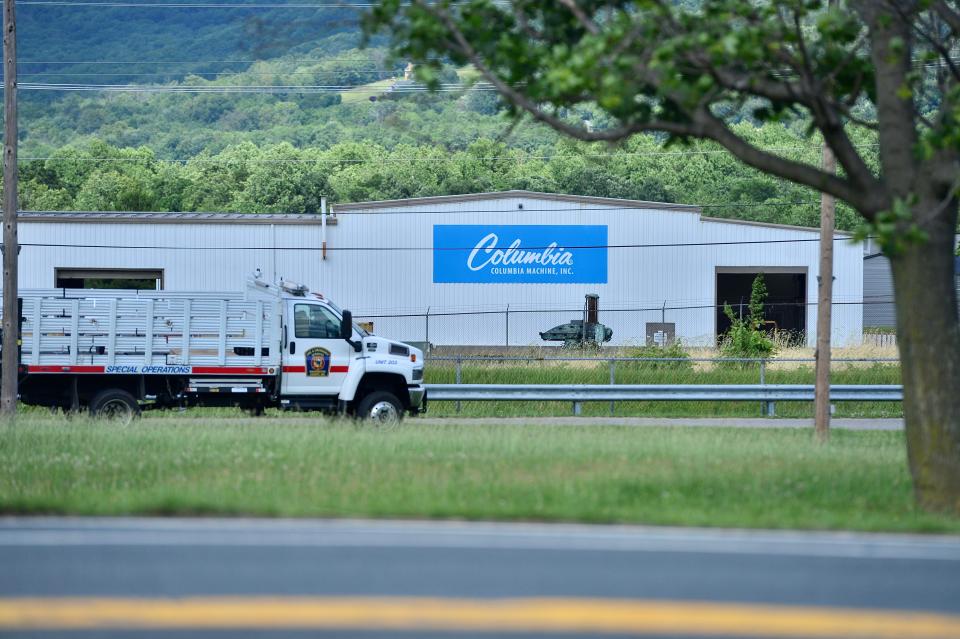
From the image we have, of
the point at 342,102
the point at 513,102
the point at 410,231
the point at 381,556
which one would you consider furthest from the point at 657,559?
the point at 342,102

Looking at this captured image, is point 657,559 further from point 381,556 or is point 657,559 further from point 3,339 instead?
point 3,339

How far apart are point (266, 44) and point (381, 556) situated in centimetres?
573

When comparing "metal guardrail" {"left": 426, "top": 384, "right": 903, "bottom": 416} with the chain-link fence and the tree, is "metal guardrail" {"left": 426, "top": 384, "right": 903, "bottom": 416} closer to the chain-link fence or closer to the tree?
the tree

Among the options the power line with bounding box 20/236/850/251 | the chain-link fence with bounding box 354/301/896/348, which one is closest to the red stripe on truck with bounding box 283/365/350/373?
the chain-link fence with bounding box 354/301/896/348

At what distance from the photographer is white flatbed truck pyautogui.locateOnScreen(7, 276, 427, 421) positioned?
21.7m

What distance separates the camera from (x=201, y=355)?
21.9 meters

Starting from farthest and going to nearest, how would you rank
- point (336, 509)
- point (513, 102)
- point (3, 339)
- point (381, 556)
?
point (3, 339)
point (513, 102)
point (336, 509)
point (381, 556)

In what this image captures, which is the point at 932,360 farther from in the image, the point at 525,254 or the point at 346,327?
the point at 525,254

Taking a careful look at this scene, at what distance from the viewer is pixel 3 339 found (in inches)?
850

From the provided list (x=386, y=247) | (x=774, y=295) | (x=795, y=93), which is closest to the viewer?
(x=795, y=93)

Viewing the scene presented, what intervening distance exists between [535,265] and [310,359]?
1204 inches

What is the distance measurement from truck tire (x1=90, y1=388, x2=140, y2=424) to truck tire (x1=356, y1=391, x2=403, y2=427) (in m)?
Result: 3.99

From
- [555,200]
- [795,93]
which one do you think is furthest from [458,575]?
[555,200]

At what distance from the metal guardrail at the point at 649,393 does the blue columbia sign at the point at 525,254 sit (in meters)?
24.2
